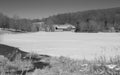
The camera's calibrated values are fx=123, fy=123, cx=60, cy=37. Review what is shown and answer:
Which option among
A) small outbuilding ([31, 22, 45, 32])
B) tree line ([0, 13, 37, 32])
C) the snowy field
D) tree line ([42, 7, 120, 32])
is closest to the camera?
the snowy field

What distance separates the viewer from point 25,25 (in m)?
72.7

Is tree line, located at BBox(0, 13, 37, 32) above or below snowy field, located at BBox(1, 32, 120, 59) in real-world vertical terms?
above

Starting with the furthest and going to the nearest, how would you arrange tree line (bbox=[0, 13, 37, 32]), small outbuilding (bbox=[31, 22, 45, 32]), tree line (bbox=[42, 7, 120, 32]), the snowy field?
small outbuilding (bbox=[31, 22, 45, 32]) < tree line (bbox=[0, 13, 37, 32]) < tree line (bbox=[42, 7, 120, 32]) < the snowy field

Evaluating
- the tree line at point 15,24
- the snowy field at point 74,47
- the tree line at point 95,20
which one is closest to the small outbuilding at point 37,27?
the tree line at point 15,24

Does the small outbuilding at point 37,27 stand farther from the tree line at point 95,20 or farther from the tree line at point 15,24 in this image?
the tree line at point 95,20

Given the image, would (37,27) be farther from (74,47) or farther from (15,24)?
(74,47)

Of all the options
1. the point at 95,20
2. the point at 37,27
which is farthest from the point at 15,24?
the point at 95,20

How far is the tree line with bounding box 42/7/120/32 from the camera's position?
216 feet

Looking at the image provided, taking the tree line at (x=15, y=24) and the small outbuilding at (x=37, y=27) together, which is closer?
the tree line at (x=15, y=24)

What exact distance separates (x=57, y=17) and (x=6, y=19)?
5975 cm

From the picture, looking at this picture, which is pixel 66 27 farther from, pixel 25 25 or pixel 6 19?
pixel 6 19

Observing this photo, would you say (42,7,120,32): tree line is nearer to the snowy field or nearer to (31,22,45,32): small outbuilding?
(31,22,45,32): small outbuilding

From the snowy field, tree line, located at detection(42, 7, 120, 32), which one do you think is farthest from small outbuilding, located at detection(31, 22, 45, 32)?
the snowy field

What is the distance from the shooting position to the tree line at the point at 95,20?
65688 millimetres
